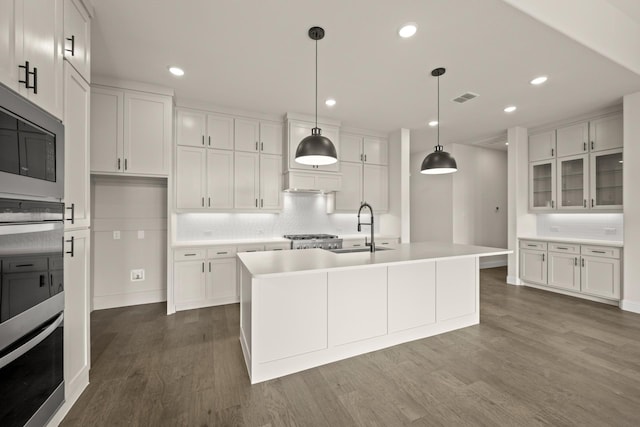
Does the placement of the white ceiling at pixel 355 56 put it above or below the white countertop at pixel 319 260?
above

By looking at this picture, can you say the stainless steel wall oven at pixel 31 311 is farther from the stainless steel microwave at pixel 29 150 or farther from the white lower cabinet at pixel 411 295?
the white lower cabinet at pixel 411 295

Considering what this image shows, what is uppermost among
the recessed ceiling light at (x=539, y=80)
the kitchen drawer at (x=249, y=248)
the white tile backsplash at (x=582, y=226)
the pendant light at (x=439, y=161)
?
the recessed ceiling light at (x=539, y=80)

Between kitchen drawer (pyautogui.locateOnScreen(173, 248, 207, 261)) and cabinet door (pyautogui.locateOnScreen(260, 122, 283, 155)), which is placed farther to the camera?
cabinet door (pyautogui.locateOnScreen(260, 122, 283, 155))

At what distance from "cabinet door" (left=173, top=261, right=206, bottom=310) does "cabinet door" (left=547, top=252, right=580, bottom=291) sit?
18.1 feet

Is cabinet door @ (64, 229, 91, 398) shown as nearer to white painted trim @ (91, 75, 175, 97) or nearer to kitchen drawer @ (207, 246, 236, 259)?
kitchen drawer @ (207, 246, 236, 259)

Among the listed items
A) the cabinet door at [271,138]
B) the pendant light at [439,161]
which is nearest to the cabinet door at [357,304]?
the pendant light at [439,161]

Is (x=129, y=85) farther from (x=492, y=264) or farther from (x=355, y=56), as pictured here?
(x=492, y=264)

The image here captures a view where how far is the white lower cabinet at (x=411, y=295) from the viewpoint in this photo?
2.72 meters

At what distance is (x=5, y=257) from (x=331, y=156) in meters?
2.05

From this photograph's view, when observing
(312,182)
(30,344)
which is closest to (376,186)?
(312,182)

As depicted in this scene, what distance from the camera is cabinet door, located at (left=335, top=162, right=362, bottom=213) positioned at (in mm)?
5062

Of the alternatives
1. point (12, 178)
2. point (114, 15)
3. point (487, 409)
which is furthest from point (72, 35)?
point (487, 409)

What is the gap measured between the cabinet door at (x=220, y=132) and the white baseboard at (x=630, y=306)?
591 cm

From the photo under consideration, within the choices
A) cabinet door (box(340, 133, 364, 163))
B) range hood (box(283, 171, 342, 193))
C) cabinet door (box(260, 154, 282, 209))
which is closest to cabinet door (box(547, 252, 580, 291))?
cabinet door (box(340, 133, 364, 163))
